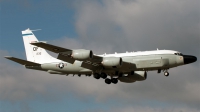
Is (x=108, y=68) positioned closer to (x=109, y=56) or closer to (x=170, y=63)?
(x=109, y=56)

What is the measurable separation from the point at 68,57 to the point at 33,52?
11609 millimetres

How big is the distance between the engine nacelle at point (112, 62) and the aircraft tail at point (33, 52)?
34.7 ft

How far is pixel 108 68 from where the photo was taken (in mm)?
62562

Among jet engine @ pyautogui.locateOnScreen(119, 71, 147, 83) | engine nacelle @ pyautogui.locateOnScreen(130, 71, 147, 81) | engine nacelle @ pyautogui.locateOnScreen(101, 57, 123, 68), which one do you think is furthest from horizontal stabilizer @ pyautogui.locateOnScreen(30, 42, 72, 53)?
engine nacelle @ pyautogui.locateOnScreen(130, 71, 147, 81)

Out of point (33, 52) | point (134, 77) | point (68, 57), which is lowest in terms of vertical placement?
point (134, 77)

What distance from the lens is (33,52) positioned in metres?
70.3

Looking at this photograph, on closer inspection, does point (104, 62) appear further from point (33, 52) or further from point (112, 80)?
point (33, 52)

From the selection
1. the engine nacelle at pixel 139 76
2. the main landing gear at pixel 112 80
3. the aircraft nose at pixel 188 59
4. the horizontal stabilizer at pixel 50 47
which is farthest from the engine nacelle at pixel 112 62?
the engine nacelle at pixel 139 76

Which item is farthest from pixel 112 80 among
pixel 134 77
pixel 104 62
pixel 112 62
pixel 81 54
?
pixel 81 54

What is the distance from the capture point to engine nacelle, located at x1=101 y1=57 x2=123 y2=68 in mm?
60125

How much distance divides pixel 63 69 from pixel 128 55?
10579 millimetres

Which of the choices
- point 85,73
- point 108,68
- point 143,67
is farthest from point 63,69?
point 143,67

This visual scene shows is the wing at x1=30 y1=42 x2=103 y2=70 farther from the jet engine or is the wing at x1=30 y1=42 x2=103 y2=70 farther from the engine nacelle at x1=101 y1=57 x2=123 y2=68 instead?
the jet engine

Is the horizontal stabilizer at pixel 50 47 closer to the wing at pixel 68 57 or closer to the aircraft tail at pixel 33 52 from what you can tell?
the wing at pixel 68 57
